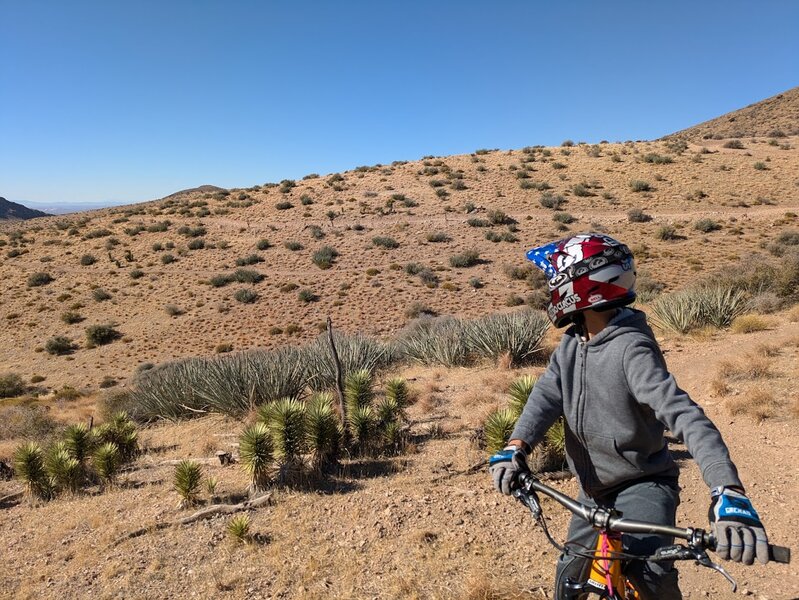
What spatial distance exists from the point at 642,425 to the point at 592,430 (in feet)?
0.63

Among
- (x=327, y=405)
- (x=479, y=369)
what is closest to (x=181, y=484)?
(x=327, y=405)

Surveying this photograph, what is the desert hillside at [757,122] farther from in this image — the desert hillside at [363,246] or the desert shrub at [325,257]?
the desert shrub at [325,257]

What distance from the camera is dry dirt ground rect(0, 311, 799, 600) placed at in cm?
375

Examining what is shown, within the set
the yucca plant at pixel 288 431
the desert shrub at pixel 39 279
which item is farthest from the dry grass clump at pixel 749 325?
the desert shrub at pixel 39 279

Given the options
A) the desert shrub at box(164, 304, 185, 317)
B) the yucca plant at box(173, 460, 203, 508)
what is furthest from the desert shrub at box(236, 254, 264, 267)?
the yucca plant at box(173, 460, 203, 508)

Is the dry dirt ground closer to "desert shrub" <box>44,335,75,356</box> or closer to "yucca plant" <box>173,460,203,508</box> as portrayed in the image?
"yucca plant" <box>173,460,203,508</box>

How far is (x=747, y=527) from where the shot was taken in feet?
4.66

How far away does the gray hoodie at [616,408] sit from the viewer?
1807 mm

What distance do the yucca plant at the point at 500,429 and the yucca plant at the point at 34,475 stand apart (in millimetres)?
5321

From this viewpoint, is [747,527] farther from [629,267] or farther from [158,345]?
[158,345]

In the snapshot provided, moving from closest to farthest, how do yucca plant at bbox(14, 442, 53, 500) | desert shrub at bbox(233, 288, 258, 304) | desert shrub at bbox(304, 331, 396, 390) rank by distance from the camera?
yucca plant at bbox(14, 442, 53, 500), desert shrub at bbox(304, 331, 396, 390), desert shrub at bbox(233, 288, 258, 304)

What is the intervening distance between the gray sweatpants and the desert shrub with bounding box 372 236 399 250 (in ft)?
96.9

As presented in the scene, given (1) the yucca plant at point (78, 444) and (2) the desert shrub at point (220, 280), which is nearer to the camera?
(1) the yucca plant at point (78, 444)

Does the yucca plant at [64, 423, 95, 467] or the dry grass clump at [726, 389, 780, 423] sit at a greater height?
the dry grass clump at [726, 389, 780, 423]
